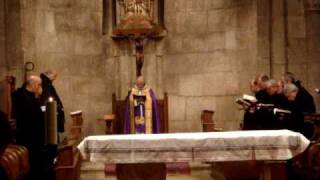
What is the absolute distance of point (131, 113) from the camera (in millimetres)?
10805

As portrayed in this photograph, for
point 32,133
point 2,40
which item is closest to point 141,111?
point 2,40

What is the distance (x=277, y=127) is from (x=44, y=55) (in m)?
5.17

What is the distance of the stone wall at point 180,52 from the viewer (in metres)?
11.4

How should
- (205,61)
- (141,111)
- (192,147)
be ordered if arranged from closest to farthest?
(192,147)
(141,111)
(205,61)

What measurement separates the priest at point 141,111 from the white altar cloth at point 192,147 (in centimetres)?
371

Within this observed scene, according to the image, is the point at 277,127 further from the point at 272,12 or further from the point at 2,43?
the point at 2,43

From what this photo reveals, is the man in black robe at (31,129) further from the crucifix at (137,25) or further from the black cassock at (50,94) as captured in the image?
the crucifix at (137,25)

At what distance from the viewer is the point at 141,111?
10.8m

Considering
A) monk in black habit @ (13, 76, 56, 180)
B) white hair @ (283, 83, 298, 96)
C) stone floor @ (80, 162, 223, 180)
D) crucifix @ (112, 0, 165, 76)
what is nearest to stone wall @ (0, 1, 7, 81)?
crucifix @ (112, 0, 165, 76)

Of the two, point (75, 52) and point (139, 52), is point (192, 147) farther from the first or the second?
point (75, 52)

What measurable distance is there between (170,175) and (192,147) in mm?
2964

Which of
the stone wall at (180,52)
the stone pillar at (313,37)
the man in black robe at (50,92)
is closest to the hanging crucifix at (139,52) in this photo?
the stone wall at (180,52)

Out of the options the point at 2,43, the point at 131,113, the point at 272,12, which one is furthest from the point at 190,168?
the point at 2,43

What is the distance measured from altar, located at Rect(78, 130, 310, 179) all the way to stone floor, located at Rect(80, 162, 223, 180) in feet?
8.53
